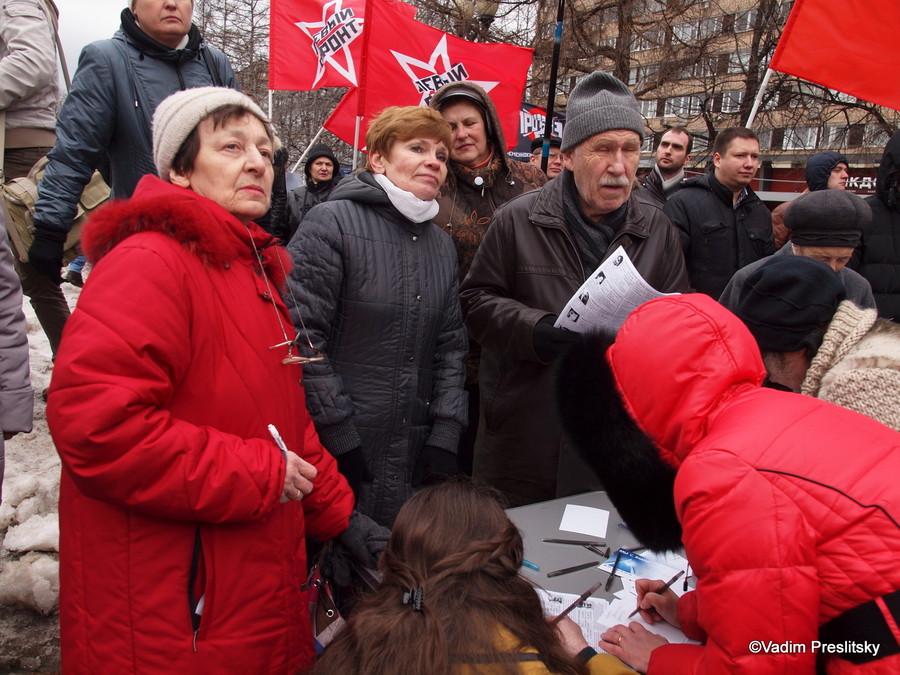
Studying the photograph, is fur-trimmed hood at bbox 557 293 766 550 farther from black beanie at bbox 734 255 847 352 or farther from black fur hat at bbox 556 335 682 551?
black beanie at bbox 734 255 847 352

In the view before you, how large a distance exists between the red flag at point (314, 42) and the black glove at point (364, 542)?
4944 mm

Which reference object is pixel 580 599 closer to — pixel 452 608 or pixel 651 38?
pixel 452 608

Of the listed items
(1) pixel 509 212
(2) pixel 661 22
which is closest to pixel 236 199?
(1) pixel 509 212

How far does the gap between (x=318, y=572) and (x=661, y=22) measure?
13847 mm

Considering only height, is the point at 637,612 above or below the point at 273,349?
below

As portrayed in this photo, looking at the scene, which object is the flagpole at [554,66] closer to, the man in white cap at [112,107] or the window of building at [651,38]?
the man in white cap at [112,107]

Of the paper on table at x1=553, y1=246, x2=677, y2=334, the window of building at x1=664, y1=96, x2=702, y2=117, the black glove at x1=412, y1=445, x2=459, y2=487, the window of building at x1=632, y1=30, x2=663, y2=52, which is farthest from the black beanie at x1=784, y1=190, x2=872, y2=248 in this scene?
the window of building at x1=664, y1=96, x2=702, y2=117

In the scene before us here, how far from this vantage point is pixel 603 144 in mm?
2547

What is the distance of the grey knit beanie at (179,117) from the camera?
1.67 meters

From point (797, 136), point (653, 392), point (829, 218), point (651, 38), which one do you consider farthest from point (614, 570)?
point (797, 136)

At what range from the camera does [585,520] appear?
214cm

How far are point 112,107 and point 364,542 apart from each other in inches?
82.2

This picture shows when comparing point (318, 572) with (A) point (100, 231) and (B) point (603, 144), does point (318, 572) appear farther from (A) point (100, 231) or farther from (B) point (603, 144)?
(B) point (603, 144)

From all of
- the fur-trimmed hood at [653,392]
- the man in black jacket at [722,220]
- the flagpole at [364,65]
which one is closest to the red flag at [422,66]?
the flagpole at [364,65]
